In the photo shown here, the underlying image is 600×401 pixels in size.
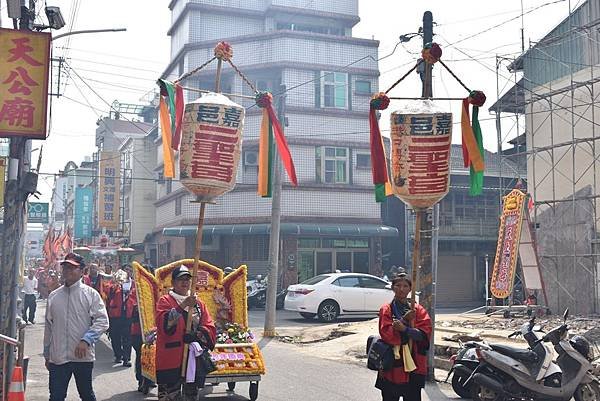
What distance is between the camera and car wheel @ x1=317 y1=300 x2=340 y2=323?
19875 millimetres

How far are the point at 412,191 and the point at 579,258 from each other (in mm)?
13020

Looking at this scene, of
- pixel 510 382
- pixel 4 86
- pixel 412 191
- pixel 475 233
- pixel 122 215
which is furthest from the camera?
pixel 122 215

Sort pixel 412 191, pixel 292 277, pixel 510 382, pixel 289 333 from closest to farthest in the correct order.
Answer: pixel 412 191 < pixel 510 382 < pixel 289 333 < pixel 292 277

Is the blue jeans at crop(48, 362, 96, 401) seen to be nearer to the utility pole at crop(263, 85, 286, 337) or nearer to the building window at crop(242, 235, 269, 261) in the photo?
the utility pole at crop(263, 85, 286, 337)

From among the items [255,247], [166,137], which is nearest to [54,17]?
[166,137]

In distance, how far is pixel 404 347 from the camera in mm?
6023

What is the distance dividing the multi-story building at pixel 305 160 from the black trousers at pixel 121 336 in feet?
52.7

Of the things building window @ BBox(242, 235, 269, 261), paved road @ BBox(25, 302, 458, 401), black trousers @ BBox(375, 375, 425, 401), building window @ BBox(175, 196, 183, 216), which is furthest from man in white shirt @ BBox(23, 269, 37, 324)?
black trousers @ BBox(375, 375, 425, 401)

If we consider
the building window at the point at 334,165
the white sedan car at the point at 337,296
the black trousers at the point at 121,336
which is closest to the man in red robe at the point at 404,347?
the black trousers at the point at 121,336

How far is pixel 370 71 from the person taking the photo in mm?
31453

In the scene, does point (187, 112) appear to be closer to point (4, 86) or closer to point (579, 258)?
point (4, 86)

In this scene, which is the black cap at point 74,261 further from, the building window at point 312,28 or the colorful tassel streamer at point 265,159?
the building window at point 312,28

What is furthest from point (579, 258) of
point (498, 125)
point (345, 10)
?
point (345, 10)

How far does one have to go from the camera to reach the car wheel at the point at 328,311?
782 inches
